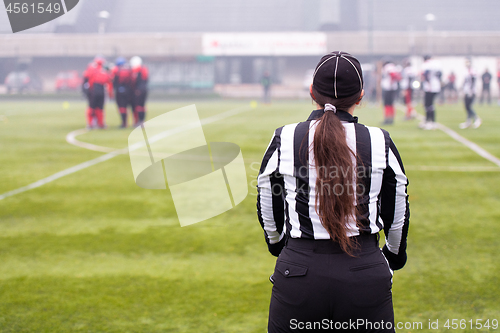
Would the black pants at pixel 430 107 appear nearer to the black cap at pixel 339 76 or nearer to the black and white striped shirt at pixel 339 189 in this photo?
the black and white striped shirt at pixel 339 189

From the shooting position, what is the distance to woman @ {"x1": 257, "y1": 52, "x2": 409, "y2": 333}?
189 centimetres

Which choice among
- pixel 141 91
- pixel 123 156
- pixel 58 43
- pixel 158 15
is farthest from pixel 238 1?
pixel 123 156

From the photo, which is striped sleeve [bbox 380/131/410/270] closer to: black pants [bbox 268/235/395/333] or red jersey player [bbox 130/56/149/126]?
black pants [bbox 268/235/395/333]

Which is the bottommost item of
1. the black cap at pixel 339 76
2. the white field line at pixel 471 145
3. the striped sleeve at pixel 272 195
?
the white field line at pixel 471 145

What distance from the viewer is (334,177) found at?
1.91m

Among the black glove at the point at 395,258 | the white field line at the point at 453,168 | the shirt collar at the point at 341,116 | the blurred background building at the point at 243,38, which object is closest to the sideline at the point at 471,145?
the white field line at the point at 453,168

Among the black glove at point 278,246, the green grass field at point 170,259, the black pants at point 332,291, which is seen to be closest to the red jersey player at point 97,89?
the green grass field at point 170,259

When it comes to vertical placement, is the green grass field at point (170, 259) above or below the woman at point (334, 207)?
below

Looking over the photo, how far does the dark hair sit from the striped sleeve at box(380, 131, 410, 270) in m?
0.17

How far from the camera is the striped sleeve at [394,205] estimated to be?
1.98 metres

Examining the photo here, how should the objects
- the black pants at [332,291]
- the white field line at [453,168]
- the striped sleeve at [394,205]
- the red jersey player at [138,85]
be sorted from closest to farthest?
the black pants at [332,291]
the striped sleeve at [394,205]
the white field line at [453,168]
the red jersey player at [138,85]

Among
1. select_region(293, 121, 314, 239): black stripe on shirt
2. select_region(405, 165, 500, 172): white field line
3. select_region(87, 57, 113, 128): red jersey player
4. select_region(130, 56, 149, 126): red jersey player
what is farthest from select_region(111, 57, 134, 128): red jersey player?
select_region(293, 121, 314, 239): black stripe on shirt

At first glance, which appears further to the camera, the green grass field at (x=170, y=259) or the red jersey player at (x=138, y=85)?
the red jersey player at (x=138, y=85)

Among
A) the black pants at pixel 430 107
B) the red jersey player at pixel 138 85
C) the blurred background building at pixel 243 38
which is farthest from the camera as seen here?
the blurred background building at pixel 243 38
